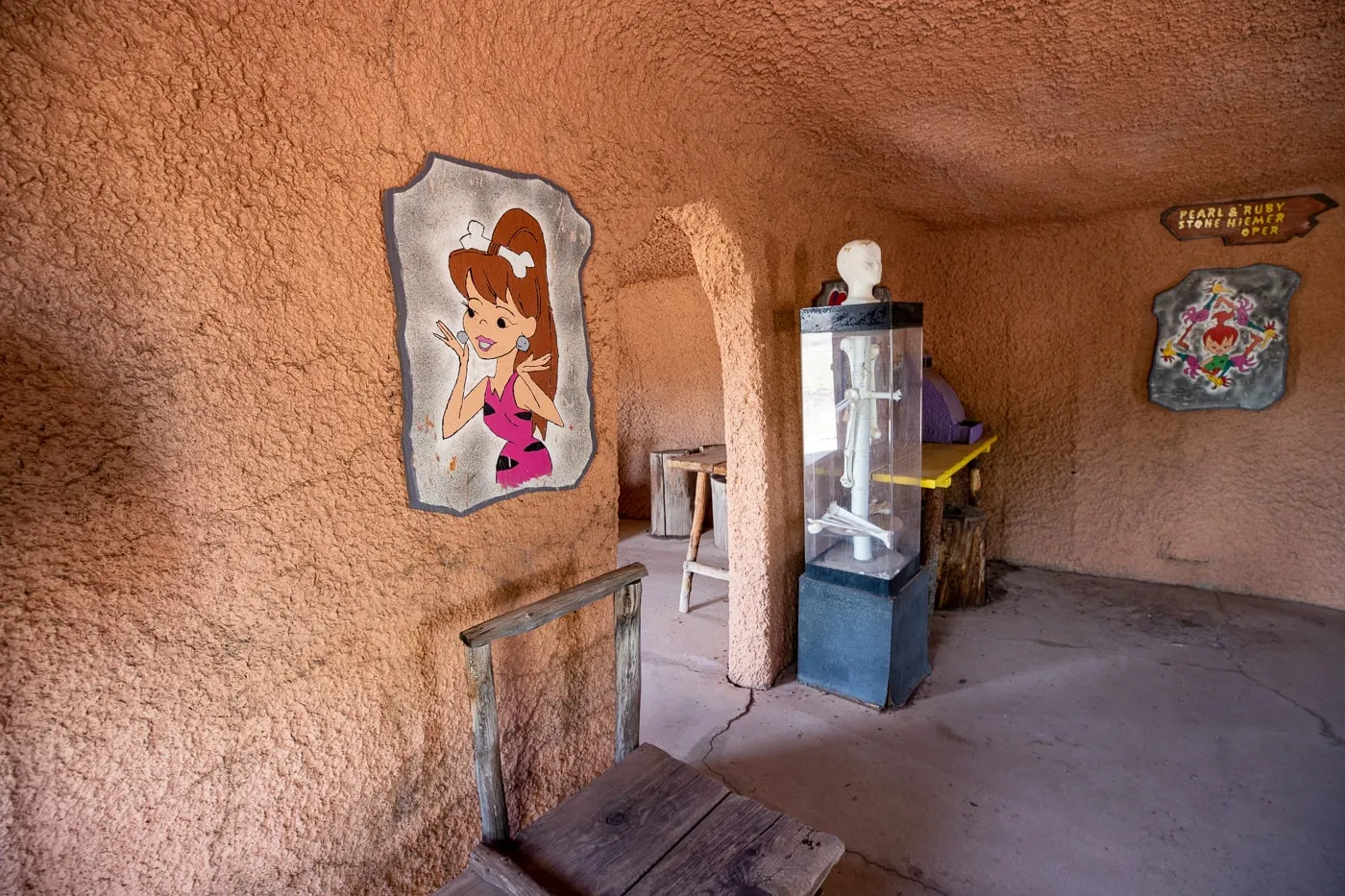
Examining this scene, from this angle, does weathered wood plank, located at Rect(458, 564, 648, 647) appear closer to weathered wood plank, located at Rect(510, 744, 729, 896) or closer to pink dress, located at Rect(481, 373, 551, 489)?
pink dress, located at Rect(481, 373, 551, 489)

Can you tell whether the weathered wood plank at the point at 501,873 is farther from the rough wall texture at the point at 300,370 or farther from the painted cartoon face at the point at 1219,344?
the painted cartoon face at the point at 1219,344

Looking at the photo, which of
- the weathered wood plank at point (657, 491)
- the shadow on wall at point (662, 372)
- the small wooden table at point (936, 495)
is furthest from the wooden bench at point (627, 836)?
the shadow on wall at point (662, 372)

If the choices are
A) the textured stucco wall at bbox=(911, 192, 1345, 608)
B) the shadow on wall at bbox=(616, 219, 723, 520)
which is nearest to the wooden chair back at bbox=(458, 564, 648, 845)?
the textured stucco wall at bbox=(911, 192, 1345, 608)

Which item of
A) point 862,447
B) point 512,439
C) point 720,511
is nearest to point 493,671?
point 512,439

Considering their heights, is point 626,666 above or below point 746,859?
above

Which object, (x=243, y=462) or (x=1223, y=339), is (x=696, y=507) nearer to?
(x=243, y=462)

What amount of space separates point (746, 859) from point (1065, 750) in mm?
1726

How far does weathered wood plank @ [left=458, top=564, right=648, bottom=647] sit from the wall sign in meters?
3.99

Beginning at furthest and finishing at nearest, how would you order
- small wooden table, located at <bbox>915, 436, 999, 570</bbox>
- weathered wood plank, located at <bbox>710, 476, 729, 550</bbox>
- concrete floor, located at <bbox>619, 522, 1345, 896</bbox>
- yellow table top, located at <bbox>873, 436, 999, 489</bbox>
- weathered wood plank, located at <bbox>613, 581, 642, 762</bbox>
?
weathered wood plank, located at <bbox>710, 476, 729, 550</bbox>
small wooden table, located at <bbox>915, 436, 999, 570</bbox>
yellow table top, located at <bbox>873, 436, 999, 489</bbox>
concrete floor, located at <bbox>619, 522, 1345, 896</bbox>
weathered wood plank, located at <bbox>613, 581, 642, 762</bbox>

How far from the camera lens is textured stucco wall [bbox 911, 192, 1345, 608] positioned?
11.0 feet

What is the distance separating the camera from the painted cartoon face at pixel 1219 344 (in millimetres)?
3482

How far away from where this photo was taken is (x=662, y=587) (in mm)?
4023

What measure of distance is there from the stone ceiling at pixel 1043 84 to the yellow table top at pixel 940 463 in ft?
4.57

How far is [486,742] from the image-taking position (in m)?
1.31
